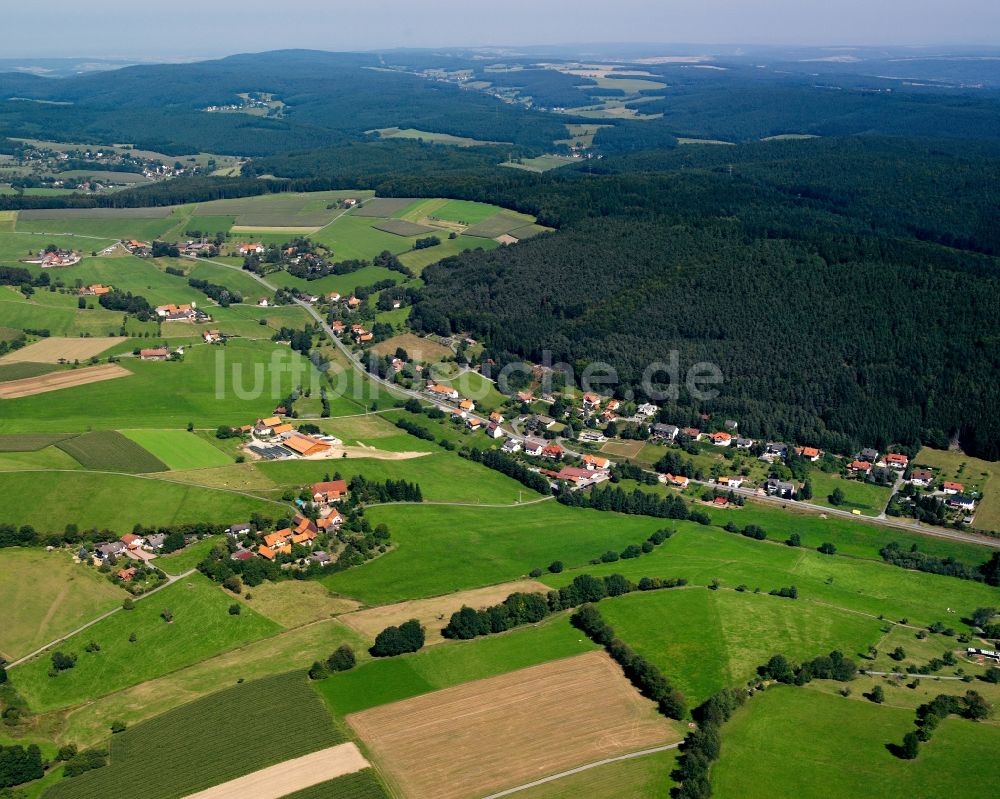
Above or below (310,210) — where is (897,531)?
below

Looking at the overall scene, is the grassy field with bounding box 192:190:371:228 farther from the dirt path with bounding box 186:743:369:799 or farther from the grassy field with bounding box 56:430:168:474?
the dirt path with bounding box 186:743:369:799

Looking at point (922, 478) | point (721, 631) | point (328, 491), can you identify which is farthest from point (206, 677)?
point (922, 478)

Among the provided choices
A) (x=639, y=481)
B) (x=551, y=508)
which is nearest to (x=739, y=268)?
(x=639, y=481)

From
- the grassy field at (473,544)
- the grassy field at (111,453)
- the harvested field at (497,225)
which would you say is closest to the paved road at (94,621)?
the grassy field at (473,544)

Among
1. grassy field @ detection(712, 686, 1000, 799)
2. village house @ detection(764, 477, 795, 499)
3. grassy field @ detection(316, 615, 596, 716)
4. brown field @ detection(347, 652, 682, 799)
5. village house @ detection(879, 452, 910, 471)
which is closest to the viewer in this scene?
brown field @ detection(347, 652, 682, 799)

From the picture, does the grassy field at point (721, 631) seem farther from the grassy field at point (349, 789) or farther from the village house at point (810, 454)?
the village house at point (810, 454)

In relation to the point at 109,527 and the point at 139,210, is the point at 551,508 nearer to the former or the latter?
the point at 109,527

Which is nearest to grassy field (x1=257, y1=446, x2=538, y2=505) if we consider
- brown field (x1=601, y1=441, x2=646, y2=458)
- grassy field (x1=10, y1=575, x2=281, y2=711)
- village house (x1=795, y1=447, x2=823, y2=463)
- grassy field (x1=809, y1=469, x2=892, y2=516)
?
brown field (x1=601, y1=441, x2=646, y2=458)
